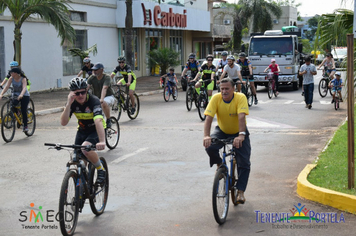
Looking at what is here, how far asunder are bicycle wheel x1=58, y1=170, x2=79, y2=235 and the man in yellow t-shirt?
5.30 ft

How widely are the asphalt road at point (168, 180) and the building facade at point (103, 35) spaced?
11.1 m

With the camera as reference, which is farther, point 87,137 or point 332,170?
point 332,170

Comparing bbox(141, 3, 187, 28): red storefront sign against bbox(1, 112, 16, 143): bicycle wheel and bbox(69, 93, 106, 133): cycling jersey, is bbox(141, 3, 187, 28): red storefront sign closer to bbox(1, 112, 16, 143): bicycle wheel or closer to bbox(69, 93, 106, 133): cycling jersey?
bbox(1, 112, 16, 143): bicycle wheel

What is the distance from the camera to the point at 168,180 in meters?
8.38

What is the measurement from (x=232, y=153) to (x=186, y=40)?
128 ft

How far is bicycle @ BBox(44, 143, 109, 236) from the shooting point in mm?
5531

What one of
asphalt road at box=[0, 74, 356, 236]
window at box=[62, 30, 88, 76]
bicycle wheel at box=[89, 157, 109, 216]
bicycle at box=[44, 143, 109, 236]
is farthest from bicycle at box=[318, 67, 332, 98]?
bicycle at box=[44, 143, 109, 236]

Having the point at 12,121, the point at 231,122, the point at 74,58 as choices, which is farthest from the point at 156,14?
the point at 231,122

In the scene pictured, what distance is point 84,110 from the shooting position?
6.45 metres

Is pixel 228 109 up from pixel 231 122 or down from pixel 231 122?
up

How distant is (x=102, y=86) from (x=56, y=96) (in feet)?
40.7

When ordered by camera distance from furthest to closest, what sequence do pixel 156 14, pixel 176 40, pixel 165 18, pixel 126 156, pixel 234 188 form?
pixel 176 40
pixel 165 18
pixel 156 14
pixel 126 156
pixel 234 188

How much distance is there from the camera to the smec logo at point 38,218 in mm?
6126

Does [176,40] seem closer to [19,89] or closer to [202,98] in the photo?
[202,98]
